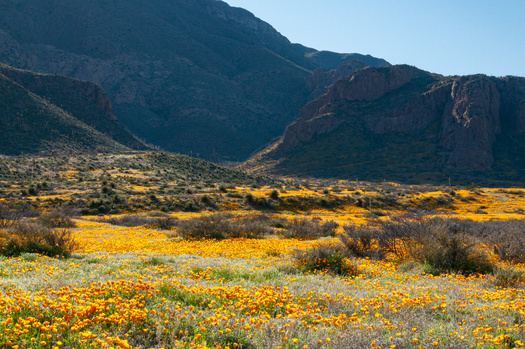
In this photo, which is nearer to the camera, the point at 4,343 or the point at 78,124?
the point at 4,343

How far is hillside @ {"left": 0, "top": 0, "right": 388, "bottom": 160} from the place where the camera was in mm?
150375

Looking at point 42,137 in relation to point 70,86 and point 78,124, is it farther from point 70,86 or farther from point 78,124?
point 70,86

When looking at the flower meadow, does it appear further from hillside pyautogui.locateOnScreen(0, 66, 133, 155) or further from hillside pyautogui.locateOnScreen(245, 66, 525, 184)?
hillside pyautogui.locateOnScreen(245, 66, 525, 184)

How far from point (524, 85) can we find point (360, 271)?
14357 centimetres

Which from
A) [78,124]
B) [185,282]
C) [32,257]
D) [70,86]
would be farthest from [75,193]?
[70,86]

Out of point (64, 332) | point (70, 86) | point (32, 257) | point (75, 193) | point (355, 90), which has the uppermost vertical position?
point (355, 90)

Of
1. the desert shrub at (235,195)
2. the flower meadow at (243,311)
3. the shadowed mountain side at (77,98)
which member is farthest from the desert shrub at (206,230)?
the shadowed mountain side at (77,98)

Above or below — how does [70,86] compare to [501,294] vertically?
above

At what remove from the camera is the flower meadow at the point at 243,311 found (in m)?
3.59

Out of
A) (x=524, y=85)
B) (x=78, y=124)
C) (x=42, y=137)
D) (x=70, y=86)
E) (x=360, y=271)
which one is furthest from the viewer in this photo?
(x=524, y=85)

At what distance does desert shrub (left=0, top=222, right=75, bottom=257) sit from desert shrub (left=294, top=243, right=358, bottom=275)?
660 cm

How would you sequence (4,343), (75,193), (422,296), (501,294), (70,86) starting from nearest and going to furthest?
(4,343), (422,296), (501,294), (75,193), (70,86)

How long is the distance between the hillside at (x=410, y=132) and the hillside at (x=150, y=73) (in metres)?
35.7

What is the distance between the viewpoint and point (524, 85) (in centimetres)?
11725
